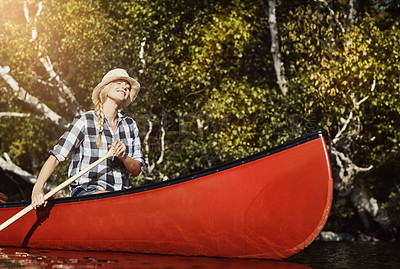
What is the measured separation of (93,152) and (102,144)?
0.12 meters

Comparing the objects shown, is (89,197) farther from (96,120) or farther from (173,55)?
(173,55)

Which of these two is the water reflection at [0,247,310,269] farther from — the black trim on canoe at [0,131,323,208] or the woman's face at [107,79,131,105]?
the woman's face at [107,79,131,105]

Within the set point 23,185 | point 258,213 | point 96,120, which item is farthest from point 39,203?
point 23,185

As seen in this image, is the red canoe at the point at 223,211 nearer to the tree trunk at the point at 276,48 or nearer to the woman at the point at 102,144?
the woman at the point at 102,144

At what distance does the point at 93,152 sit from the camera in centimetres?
468

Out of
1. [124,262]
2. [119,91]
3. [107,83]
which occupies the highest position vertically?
[107,83]

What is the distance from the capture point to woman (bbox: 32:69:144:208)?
455 cm

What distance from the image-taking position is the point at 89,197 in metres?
4.55

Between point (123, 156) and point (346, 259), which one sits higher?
point (123, 156)

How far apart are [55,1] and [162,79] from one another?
311cm

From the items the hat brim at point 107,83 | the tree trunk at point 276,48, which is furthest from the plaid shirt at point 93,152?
the tree trunk at point 276,48

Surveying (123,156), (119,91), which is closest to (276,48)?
(119,91)

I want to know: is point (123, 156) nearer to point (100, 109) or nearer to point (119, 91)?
point (100, 109)

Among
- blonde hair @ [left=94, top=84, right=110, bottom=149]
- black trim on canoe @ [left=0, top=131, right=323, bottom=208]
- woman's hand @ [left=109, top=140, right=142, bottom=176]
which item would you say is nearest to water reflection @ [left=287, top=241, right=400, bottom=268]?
black trim on canoe @ [left=0, top=131, right=323, bottom=208]
